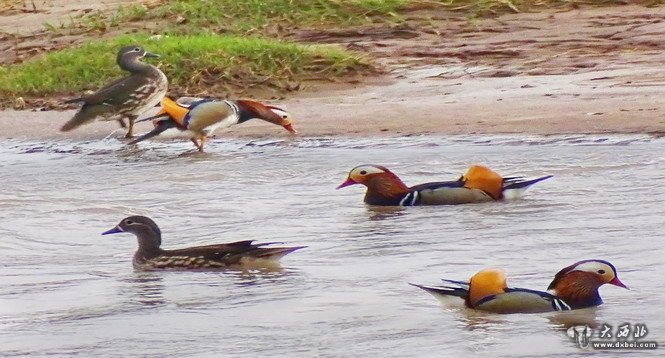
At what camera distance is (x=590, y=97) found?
494 inches

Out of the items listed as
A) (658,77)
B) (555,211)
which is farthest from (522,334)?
(658,77)

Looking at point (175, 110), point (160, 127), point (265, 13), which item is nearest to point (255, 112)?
point (175, 110)

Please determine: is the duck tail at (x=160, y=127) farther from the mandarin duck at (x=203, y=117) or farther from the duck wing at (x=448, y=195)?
the duck wing at (x=448, y=195)

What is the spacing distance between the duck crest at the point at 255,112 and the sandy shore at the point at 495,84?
0.30 m

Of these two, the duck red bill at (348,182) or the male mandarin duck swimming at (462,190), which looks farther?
the duck red bill at (348,182)

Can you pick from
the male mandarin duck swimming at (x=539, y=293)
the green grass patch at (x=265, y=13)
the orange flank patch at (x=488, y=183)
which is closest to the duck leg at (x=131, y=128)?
the green grass patch at (x=265, y=13)

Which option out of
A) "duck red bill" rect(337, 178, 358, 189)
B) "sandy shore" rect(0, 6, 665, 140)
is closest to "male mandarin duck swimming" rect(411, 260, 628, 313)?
"duck red bill" rect(337, 178, 358, 189)

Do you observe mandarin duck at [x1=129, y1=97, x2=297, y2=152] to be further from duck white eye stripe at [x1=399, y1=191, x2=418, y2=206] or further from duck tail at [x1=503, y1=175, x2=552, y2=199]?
duck tail at [x1=503, y1=175, x2=552, y2=199]

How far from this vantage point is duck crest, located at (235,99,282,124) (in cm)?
1230

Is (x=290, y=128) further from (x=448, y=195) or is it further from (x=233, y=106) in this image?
(x=448, y=195)

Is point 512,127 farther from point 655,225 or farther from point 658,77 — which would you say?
point 655,225

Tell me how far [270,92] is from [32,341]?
726 cm

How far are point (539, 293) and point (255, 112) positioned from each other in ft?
18.8

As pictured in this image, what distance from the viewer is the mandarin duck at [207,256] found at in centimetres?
796
